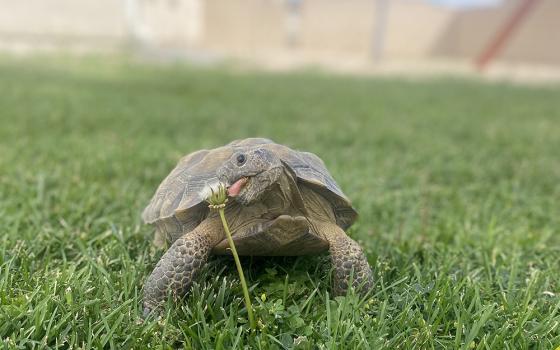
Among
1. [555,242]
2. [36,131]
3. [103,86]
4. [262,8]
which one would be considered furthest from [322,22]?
[555,242]

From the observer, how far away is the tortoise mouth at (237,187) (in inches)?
56.4

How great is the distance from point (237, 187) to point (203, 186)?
0.25 m

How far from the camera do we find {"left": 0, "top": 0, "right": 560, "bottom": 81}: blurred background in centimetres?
1392

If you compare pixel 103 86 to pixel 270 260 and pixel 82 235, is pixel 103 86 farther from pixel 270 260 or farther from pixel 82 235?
pixel 270 260

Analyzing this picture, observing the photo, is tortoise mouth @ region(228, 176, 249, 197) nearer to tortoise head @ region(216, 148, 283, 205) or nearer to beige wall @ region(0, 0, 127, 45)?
tortoise head @ region(216, 148, 283, 205)

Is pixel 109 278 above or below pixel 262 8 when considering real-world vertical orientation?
below

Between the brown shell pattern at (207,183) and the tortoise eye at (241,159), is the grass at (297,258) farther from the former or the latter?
the tortoise eye at (241,159)

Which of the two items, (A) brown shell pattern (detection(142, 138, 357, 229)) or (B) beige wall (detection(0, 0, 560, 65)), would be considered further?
(B) beige wall (detection(0, 0, 560, 65))

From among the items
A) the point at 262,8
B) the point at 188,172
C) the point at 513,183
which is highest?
the point at 262,8

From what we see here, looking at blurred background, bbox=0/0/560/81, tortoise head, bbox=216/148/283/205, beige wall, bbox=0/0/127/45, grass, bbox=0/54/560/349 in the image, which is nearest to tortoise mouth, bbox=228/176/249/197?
tortoise head, bbox=216/148/283/205

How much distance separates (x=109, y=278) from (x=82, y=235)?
19.8 inches

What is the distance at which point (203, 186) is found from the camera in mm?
1653

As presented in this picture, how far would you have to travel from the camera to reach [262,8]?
57.6 ft

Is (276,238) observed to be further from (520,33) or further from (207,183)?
(520,33)
